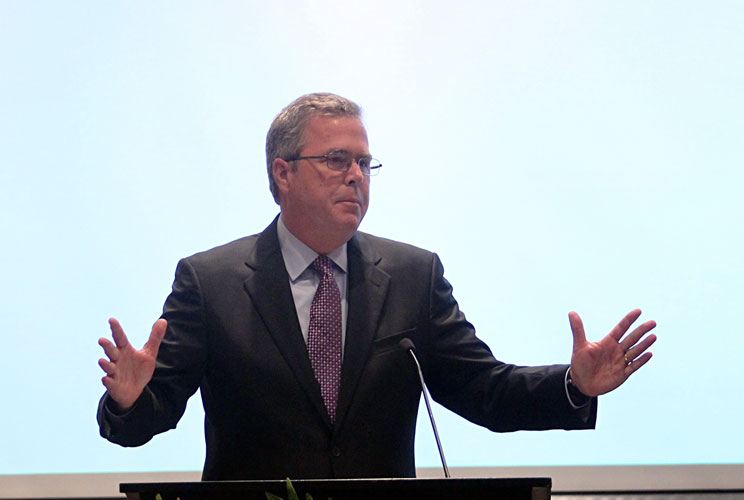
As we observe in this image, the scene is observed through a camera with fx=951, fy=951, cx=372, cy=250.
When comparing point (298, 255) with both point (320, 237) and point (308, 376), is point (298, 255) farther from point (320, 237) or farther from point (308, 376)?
point (308, 376)

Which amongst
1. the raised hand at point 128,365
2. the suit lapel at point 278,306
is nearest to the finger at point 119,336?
the raised hand at point 128,365

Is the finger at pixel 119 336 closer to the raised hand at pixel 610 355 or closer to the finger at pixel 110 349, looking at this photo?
the finger at pixel 110 349

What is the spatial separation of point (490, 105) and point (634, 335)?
1229 millimetres

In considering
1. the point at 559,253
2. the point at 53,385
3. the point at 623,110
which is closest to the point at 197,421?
the point at 53,385

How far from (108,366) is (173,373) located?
0.40m

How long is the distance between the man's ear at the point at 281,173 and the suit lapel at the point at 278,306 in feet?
0.43


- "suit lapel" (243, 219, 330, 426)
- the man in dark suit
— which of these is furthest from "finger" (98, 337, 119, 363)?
"suit lapel" (243, 219, 330, 426)

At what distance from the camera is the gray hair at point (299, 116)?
99.6 inches

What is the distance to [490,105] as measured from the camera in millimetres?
3127

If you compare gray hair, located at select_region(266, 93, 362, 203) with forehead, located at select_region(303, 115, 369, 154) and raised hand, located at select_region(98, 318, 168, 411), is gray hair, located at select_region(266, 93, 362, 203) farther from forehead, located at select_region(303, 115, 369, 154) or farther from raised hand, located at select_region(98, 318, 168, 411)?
raised hand, located at select_region(98, 318, 168, 411)

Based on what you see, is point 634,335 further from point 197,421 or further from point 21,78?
point 21,78

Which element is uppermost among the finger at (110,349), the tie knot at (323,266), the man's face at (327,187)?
the man's face at (327,187)

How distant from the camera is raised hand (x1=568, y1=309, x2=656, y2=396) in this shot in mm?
2098

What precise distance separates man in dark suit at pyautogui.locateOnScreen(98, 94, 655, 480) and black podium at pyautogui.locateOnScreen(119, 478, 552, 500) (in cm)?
56
